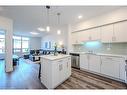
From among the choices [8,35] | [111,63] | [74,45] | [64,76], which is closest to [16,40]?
[8,35]

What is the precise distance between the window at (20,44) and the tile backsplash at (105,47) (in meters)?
7.59

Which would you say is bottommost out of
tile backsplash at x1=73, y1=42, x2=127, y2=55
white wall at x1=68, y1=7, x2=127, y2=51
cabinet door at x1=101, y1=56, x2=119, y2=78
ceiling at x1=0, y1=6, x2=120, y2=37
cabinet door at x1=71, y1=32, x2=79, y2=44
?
cabinet door at x1=101, y1=56, x2=119, y2=78

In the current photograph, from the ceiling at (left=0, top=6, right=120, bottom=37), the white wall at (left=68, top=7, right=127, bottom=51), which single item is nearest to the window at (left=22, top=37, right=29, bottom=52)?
the ceiling at (left=0, top=6, right=120, bottom=37)

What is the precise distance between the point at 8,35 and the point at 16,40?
20.0ft

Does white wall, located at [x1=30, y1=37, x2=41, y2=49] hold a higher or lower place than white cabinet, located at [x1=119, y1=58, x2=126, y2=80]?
higher

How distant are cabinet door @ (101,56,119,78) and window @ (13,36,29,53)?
9395 mm

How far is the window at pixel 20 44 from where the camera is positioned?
9900mm

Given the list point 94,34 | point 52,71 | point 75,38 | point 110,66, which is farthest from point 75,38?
point 52,71

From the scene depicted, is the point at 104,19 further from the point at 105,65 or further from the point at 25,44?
the point at 25,44

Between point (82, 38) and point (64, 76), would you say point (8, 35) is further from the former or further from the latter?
point (82, 38)

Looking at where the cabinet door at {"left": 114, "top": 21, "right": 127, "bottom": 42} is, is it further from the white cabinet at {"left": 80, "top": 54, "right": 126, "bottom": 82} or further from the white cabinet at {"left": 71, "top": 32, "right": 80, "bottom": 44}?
the white cabinet at {"left": 71, "top": 32, "right": 80, "bottom": 44}

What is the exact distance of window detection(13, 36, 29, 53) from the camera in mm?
9900

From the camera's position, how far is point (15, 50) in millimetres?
9891

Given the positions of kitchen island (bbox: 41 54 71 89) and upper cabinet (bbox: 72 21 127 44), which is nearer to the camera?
kitchen island (bbox: 41 54 71 89)
